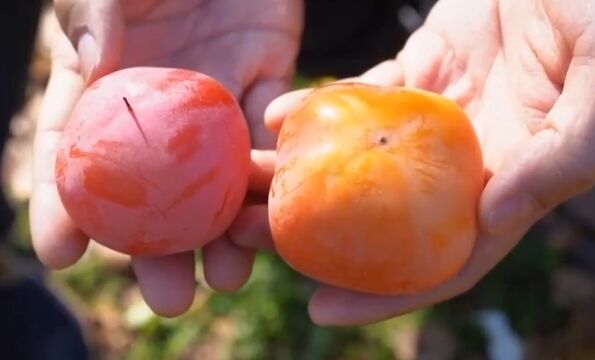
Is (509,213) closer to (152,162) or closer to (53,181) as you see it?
(152,162)

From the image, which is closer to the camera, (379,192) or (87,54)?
(379,192)

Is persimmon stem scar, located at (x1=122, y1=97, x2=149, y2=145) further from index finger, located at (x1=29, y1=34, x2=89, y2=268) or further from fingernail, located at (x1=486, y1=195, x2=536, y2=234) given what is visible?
fingernail, located at (x1=486, y1=195, x2=536, y2=234)

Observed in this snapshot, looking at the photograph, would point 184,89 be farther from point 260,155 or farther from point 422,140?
point 422,140

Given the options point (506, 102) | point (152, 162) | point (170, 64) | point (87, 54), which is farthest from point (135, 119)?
point (506, 102)

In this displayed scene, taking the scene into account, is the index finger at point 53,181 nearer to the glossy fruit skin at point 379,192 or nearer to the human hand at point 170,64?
the human hand at point 170,64

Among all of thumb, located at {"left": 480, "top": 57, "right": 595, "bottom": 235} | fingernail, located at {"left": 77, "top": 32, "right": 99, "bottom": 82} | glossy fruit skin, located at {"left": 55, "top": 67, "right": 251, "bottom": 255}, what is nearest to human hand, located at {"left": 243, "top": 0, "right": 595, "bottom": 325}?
thumb, located at {"left": 480, "top": 57, "right": 595, "bottom": 235}

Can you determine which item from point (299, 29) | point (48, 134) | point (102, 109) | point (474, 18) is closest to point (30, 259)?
point (48, 134)
